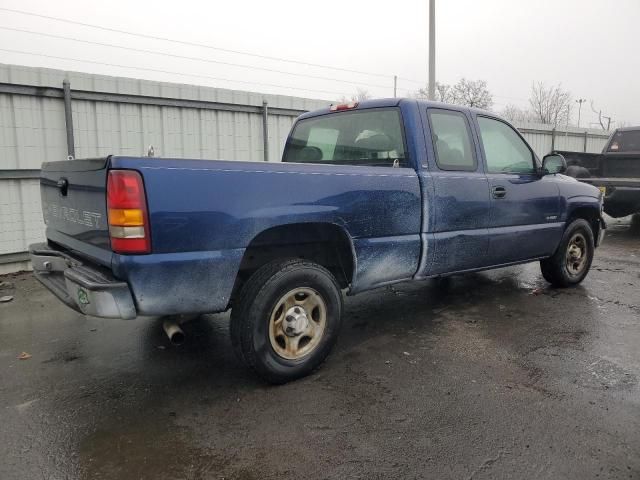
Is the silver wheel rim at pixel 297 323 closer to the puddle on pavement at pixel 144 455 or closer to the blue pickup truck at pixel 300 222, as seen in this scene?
the blue pickup truck at pixel 300 222

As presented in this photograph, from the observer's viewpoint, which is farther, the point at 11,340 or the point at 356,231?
the point at 11,340

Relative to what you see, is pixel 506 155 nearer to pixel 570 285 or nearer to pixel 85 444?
pixel 570 285

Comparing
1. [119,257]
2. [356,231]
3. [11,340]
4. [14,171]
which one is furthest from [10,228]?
[356,231]

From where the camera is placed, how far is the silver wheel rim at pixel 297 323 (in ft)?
10.4

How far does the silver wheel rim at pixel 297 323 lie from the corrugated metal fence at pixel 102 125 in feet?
16.7

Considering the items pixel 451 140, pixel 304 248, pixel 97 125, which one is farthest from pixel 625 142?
pixel 97 125

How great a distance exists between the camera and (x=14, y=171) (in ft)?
21.2

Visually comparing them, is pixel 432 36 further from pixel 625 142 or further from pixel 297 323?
pixel 297 323

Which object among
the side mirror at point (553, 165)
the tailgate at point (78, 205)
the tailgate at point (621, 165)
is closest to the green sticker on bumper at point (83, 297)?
the tailgate at point (78, 205)

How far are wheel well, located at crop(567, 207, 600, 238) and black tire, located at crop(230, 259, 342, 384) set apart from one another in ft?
11.6

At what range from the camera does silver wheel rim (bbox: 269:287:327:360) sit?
318 cm

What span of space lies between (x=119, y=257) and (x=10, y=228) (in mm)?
4942

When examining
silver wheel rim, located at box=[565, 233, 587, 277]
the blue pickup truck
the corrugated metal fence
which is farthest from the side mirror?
the corrugated metal fence

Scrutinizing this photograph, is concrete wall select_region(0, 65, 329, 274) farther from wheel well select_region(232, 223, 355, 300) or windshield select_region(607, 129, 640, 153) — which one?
windshield select_region(607, 129, 640, 153)
